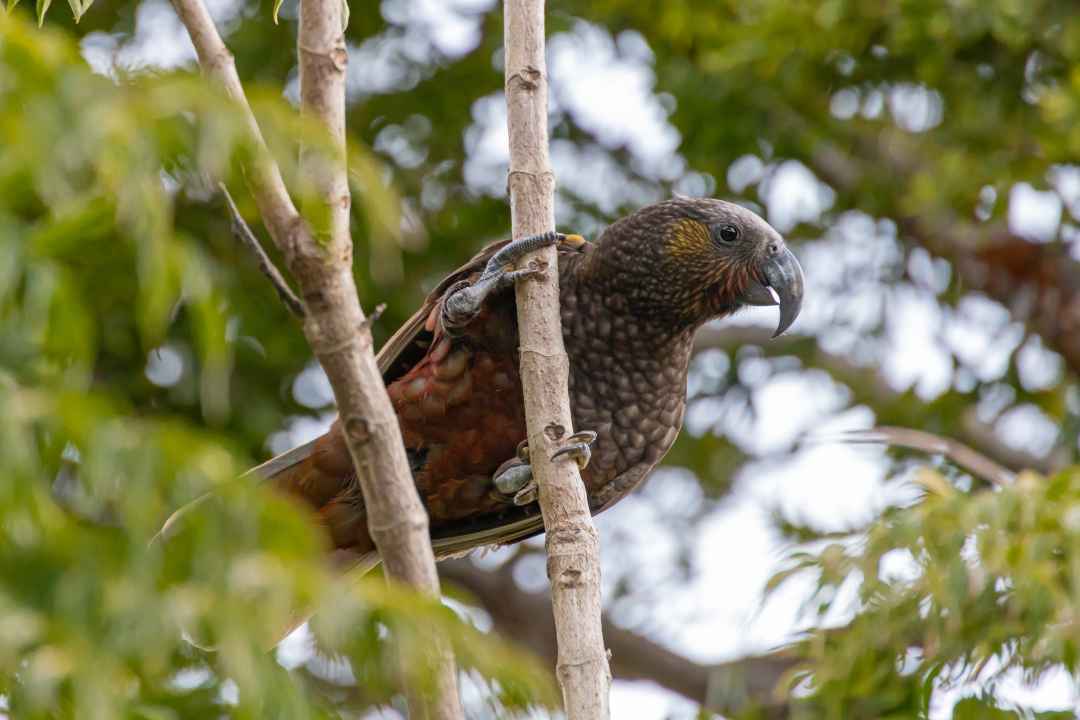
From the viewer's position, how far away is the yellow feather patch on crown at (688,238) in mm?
3383

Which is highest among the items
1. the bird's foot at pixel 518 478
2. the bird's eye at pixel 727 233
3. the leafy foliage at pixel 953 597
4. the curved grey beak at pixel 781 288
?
the bird's eye at pixel 727 233

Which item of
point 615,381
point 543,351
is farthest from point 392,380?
point 543,351

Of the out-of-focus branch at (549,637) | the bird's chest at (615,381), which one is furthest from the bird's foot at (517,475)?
the out-of-focus branch at (549,637)

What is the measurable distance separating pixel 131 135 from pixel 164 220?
0.12 meters

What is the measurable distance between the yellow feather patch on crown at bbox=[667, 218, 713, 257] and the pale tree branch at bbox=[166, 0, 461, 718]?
57.9 inches

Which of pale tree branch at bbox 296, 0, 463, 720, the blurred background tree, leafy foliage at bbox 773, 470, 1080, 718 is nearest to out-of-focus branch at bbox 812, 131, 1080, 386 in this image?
the blurred background tree

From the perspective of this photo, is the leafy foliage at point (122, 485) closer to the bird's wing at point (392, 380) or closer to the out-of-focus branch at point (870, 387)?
the bird's wing at point (392, 380)

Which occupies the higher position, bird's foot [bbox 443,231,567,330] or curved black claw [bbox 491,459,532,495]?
bird's foot [bbox 443,231,567,330]

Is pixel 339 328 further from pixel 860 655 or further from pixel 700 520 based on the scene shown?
pixel 700 520

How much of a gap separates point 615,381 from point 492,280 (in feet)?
1.77

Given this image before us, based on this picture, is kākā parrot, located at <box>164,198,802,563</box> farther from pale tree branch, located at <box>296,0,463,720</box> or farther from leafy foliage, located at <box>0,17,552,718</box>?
leafy foliage, located at <box>0,17,552,718</box>

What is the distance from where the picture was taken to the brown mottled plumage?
330cm

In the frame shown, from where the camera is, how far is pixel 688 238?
11.2 feet

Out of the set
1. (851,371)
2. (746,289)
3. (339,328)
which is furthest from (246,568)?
(851,371)
